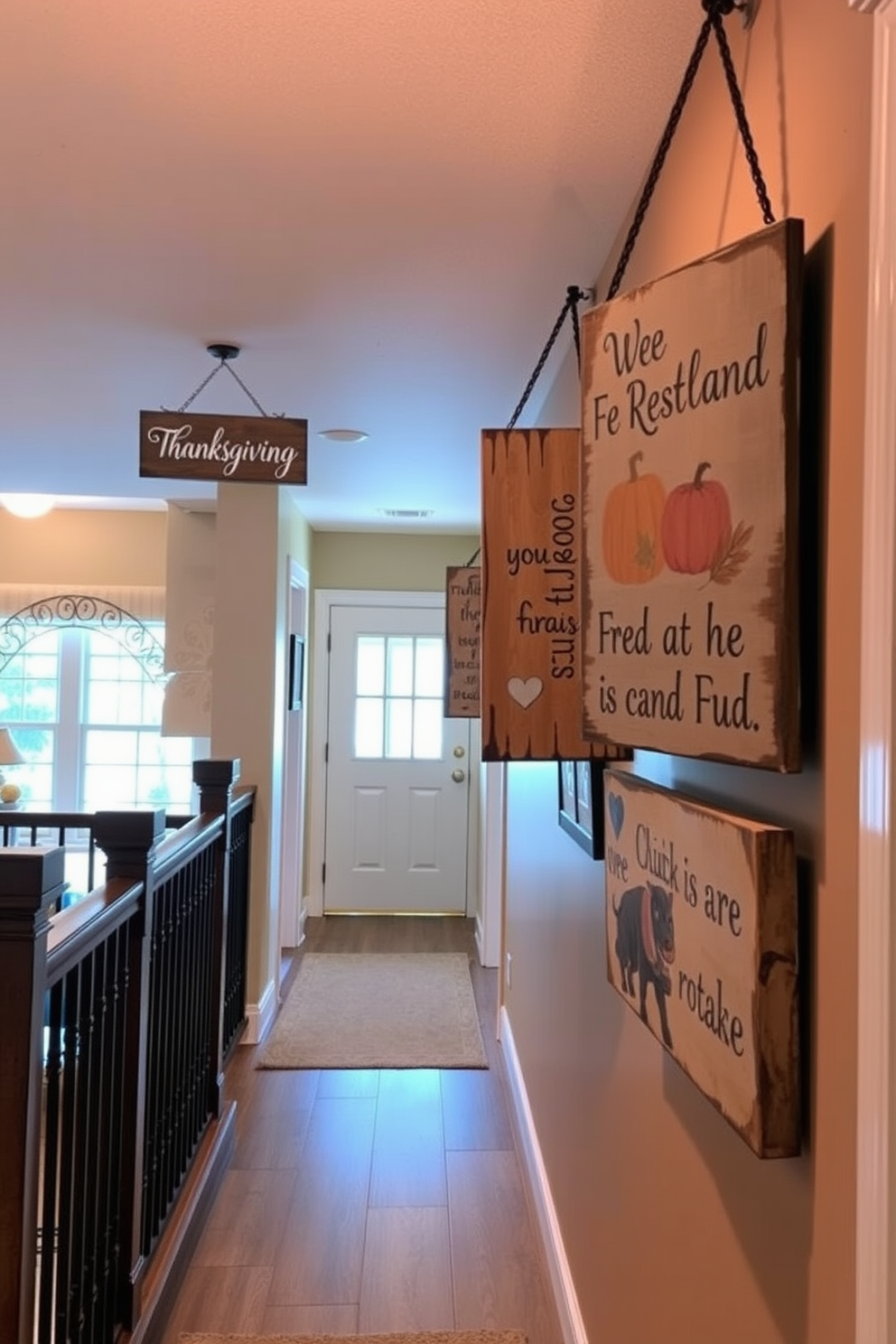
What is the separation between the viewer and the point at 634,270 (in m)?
1.69

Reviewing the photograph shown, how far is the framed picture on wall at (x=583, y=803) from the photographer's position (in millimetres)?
1841

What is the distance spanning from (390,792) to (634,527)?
4705 mm

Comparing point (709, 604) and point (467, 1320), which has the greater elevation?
point (709, 604)

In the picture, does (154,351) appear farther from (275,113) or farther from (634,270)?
(634,270)

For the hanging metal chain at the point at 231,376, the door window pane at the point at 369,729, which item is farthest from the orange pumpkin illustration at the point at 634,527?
the door window pane at the point at 369,729

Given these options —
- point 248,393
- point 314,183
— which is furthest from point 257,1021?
point 314,183

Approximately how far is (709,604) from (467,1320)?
2.01 m

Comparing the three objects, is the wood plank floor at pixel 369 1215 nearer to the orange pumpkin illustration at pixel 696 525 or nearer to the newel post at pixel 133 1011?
the newel post at pixel 133 1011

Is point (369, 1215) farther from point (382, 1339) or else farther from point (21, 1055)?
point (21, 1055)

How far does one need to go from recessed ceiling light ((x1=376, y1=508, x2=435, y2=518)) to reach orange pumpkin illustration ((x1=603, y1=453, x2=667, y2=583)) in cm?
369

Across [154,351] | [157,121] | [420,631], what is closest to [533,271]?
[157,121]

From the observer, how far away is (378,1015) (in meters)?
4.12

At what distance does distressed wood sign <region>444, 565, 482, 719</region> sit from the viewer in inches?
148

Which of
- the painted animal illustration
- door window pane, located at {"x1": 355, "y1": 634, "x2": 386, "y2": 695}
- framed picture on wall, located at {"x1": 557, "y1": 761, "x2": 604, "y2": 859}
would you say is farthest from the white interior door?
the painted animal illustration
